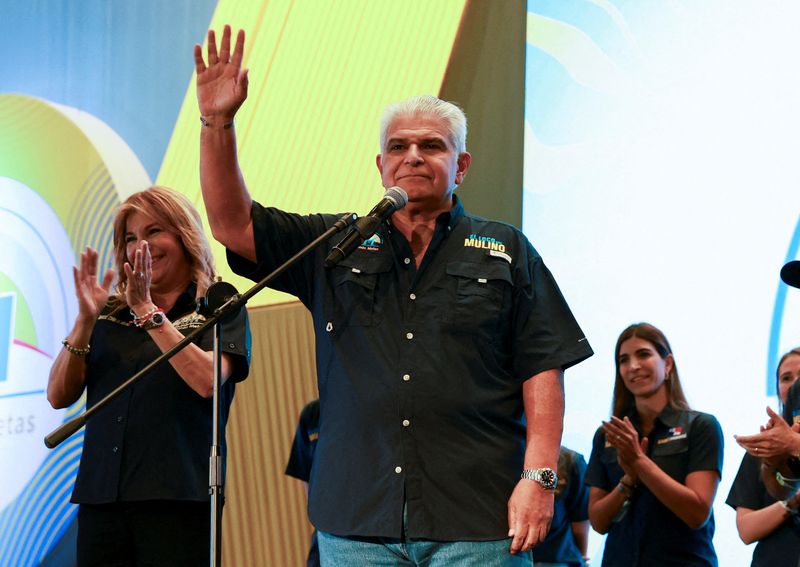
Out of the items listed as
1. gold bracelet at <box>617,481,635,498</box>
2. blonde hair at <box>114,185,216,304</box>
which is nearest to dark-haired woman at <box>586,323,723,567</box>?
gold bracelet at <box>617,481,635,498</box>

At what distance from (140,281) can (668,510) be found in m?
1.81

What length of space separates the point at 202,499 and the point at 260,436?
2.18 meters

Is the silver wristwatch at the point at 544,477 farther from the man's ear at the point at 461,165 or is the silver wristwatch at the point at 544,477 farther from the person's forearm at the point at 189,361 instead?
the person's forearm at the point at 189,361

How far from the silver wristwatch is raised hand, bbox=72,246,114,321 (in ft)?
3.91

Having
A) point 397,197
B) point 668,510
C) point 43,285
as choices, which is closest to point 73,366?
point 397,197

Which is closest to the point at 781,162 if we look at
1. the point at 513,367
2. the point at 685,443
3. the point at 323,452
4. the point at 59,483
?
the point at 685,443

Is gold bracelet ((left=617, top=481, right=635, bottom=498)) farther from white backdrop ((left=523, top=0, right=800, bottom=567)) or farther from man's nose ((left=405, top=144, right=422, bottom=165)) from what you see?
man's nose ((left=405, top=144, right=422, bottom=165))

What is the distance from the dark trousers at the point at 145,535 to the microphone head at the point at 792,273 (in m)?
1.41

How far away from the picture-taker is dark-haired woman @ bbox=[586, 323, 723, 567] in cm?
308

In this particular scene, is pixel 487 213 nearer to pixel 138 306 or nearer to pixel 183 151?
pixel 183 151

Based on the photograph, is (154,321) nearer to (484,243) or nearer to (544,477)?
(484,243)

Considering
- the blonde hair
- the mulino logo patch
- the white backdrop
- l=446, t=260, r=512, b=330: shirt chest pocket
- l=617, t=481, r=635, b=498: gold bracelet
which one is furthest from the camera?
the white backdrop

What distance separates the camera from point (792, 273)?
220cm

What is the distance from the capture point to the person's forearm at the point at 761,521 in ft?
9.50
